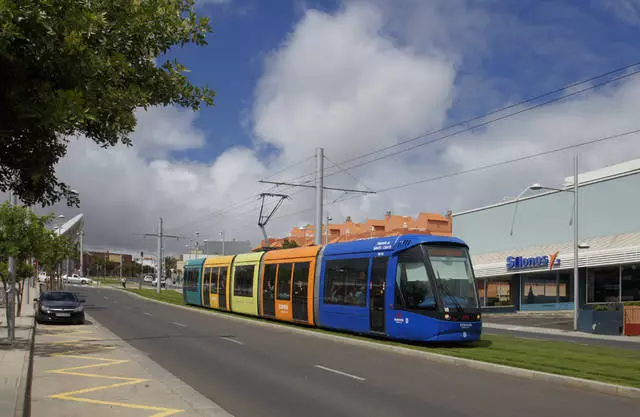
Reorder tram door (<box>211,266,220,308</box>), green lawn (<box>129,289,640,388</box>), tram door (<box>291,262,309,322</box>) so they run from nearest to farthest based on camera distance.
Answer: green lawn (<box>129,289,640,388</box>) → tram door (<box>291,262,309,322</box>) → tram door (<box>211,266,220,308</box>)

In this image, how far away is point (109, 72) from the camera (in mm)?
5973

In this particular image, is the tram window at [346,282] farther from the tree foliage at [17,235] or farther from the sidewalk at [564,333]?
the sidewalk at [564,333]

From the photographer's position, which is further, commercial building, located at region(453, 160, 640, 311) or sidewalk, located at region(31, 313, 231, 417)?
commercial building, located at region(453, 160, 640, 311)

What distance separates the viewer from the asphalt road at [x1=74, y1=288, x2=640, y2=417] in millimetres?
9273

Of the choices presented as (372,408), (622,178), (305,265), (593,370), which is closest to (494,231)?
(622,178)

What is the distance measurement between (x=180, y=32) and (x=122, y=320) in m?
22.9

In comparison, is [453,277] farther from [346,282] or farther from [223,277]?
[223,277]

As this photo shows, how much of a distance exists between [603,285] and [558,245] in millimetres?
4524

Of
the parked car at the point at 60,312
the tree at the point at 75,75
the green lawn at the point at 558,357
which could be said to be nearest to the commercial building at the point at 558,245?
the green lawn at the point at 558,357

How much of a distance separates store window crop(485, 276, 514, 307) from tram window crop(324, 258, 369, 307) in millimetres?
24780

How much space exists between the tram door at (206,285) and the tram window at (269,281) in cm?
916

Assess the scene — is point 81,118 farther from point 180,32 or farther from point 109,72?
point 180,32

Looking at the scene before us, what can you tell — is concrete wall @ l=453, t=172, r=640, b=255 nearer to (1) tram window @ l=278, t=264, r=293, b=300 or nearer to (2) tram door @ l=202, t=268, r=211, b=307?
(1) tram window @ l=278, t=264, r=293, b=300

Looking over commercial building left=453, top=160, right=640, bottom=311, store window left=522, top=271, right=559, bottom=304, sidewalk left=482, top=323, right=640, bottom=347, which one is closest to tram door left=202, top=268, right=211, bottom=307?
sidewalk left=482, top=323, right=640, bottom=347
